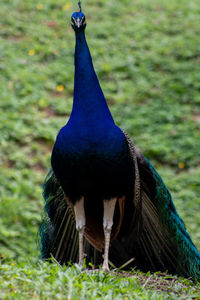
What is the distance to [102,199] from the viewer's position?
3469 mm

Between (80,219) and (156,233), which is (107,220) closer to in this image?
(80,219)

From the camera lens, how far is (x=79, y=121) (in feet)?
10.9

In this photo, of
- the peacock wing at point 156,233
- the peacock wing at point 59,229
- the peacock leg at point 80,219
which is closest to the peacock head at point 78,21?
the peacock wing at point 156,233

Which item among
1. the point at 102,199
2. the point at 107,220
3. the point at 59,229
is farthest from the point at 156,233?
the point at 59,229

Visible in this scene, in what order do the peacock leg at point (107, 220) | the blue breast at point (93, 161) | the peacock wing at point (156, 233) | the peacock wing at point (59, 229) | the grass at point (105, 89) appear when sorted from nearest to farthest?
the blue breast at point (93, 161) < the peacock leg at point (107, 220) < the peacock wing at point (156, 233) < the peacock wing at point (59, 229) < the grass at point (105, 89)

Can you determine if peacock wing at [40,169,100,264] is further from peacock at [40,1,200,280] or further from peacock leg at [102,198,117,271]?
peacock leg at [102,198,117,271]

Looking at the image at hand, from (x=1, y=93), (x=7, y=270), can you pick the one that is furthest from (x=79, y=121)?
(x=1, y=93)

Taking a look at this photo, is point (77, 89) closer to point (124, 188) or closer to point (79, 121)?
point (79, 121)

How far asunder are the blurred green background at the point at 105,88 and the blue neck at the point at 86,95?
2.06 m

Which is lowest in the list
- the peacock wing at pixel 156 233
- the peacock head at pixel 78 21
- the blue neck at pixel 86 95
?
the peacock wing at pixel 156 233

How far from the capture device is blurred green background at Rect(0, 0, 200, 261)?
19.8ft

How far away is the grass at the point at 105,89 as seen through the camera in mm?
5984

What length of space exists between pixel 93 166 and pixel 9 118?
13.0 ft

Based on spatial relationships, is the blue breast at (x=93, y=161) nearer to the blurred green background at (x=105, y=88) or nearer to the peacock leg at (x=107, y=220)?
the peacock leg at (x=107, y=220)
